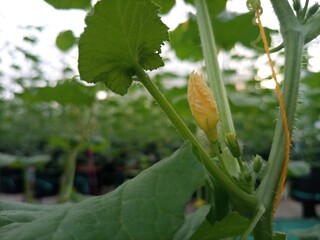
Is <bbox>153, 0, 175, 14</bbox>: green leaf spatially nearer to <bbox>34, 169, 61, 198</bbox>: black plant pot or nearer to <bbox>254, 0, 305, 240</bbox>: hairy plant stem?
<bbox>254, 0, 305, 240</bbox>: hairy plant stem

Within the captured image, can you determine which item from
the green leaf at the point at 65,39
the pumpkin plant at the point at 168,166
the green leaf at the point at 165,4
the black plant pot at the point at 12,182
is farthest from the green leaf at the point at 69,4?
the black plant pot at the point at 12,182

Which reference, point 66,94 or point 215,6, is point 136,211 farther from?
point 66,94

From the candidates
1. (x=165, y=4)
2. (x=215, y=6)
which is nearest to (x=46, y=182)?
(x=215, y=6)

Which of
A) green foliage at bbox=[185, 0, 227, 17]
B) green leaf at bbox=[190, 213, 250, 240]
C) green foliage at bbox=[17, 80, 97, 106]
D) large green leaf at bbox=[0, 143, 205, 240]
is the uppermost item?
green foliage at bbox=[185, 0, 227, 17]

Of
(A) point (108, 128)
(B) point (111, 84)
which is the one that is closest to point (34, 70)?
(A) point (108, 128)

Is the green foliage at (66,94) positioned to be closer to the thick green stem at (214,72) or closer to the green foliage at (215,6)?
the green foliage at (215,6)

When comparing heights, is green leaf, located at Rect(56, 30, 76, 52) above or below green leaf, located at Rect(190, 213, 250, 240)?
above

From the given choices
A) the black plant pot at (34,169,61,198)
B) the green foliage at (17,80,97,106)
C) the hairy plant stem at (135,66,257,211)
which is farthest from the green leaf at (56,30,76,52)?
the black plant pot at (34,169,61,198)
